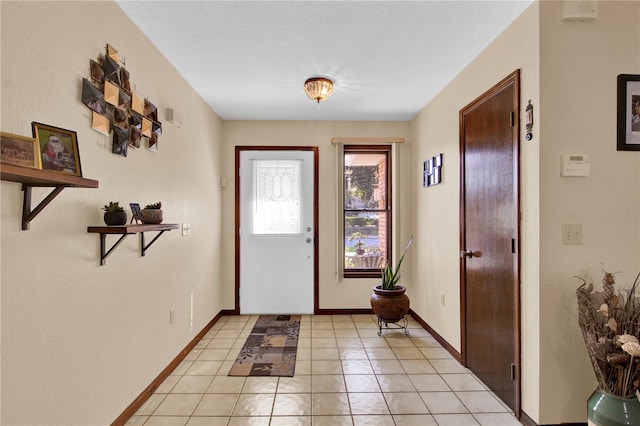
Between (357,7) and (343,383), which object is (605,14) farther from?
(343,383)

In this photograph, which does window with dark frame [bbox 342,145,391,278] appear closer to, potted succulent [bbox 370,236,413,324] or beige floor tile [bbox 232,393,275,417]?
potted succulent [bbox 370,236,413,324]

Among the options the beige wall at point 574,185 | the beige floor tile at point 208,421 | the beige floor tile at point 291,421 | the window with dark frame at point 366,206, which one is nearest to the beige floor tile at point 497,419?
the beige wall at point 574,185

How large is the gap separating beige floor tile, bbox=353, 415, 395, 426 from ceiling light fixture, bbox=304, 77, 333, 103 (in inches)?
95.1

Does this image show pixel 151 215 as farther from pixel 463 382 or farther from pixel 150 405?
pixel 463 382

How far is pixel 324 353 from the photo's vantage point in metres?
2.97

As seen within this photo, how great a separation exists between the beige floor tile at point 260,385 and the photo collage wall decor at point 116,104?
1.75 m

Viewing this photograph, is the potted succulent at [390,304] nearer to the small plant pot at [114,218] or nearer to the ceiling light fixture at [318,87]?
the ceiling light fixture at [318,87]

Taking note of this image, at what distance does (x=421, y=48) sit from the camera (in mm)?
2381

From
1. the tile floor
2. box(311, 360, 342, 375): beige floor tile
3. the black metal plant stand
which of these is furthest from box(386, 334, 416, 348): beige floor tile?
box(311, 360, 342, 375): beige floor tile

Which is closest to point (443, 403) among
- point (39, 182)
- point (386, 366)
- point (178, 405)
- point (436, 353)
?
point (386, 366)

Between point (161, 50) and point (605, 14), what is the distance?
2740mm

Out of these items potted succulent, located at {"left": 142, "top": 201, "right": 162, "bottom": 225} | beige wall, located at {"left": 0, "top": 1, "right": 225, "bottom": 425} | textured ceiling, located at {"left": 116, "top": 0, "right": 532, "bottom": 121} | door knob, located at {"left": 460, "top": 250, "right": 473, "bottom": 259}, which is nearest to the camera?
beige wall, located at {"left": 0, "top": 1, "right": 225, "bottom": 425}

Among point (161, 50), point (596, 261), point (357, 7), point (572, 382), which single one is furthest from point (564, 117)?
point (161, 50)

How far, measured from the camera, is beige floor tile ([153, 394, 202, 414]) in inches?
81.4
